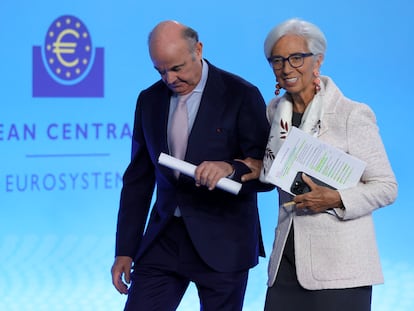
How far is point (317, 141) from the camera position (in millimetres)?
2221

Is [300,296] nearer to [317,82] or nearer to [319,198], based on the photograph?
[319,198]

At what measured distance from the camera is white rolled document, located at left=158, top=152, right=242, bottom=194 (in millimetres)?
2326

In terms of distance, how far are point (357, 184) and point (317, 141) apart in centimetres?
15

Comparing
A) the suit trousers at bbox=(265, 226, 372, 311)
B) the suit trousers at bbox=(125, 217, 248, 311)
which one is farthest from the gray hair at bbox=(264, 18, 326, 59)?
the suit trousers at bbox=(125, 217, 248, 311)

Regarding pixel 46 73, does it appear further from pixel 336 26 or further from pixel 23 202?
pixel 336 26

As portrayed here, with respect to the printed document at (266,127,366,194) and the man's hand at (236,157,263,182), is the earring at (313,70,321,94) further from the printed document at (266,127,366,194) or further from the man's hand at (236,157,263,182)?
the man's hand at (236,157,263,182)

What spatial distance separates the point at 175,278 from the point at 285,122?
2.00ft

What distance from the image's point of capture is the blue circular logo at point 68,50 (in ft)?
11.9

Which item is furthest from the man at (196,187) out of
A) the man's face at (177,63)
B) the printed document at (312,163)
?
the printed document at (312,163)

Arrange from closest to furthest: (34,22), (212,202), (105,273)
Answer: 1. (212,202)
2. (34,22)
3. (105,273)

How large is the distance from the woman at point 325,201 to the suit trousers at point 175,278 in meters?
0.26

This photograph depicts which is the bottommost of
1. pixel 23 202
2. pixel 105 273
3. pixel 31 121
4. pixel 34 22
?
pixel 105 273

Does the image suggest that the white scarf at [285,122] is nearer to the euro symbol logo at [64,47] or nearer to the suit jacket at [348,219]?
the suit jacket at [348,219]

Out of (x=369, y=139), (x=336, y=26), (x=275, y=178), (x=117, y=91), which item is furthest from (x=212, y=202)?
(x=336, y=26)
